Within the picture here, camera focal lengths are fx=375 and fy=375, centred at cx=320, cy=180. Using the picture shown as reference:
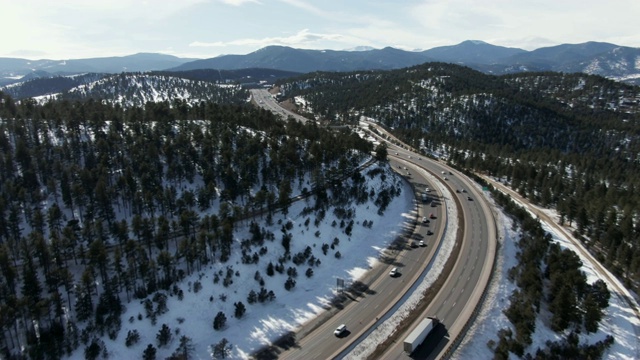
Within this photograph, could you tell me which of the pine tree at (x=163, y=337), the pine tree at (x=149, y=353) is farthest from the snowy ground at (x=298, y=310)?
the pine tree at (x=149, y=353)

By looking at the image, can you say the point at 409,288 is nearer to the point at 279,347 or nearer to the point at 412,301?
the point at 412,301

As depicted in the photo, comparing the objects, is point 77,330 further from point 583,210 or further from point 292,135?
point 583,210

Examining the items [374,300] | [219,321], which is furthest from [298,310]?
[374,300]

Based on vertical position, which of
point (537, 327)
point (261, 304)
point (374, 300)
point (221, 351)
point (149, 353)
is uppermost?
point (374, 300)

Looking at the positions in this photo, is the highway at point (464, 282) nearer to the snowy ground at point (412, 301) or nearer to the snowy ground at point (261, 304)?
the snowy ground at point (412, 301)

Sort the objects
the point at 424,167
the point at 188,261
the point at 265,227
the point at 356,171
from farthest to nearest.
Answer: the point at 424,167
the point at 356,171
the point at 265,227
the point at 188,261

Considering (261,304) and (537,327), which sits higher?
(261,304)

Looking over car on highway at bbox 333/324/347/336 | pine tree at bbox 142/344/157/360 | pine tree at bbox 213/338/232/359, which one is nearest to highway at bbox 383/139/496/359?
car on highway at bbox 333/324/347/336

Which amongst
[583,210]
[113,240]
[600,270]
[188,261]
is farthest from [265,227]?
[583,210]
